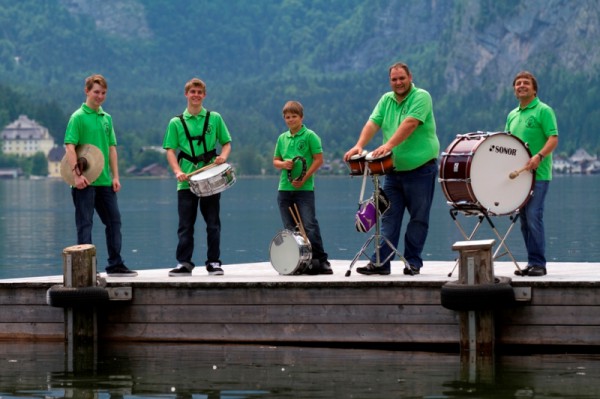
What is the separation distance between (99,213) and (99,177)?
40cm

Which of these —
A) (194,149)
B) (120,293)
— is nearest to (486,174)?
(194,149)

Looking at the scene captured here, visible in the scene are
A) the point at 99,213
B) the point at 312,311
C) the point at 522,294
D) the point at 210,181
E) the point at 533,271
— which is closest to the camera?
the point at 522,294

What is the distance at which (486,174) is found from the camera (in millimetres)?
14641

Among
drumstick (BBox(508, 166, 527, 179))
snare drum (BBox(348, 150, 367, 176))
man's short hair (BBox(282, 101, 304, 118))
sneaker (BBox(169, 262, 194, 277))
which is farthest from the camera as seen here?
sneaker (BBox(169, 262, 194, 277))

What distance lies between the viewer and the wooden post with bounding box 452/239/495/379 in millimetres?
14078

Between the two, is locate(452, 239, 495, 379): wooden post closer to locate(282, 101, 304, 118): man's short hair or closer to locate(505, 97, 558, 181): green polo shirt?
locate(505, 97, 558, 181): green polo shirt

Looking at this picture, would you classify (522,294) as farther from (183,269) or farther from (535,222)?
(183,269)

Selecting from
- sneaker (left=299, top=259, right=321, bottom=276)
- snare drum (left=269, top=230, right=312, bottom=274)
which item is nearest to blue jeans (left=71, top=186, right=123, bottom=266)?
snare drum (left=269, top=230, right=312, bottom=274)

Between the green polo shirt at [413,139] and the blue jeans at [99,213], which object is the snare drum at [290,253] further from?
the blue jeans at [99,213]

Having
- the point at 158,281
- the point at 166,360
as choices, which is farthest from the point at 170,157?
the point at 166,360

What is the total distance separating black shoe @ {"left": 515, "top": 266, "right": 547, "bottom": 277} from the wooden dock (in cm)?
13

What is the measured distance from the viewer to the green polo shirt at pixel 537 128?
49.6 feet

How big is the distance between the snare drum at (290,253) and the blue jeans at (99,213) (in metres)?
1.62

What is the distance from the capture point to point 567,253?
1574 inches
